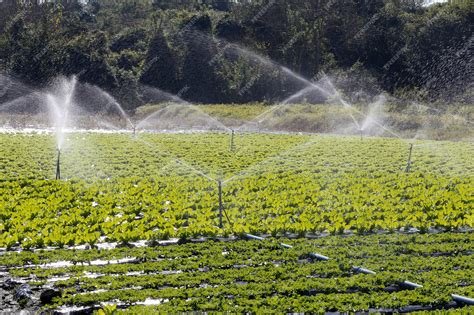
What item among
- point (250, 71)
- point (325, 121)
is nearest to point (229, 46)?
point (250, 71)

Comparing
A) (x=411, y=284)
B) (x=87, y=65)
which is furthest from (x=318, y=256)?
(x=87, y=65)

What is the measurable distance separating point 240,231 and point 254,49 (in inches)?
1740

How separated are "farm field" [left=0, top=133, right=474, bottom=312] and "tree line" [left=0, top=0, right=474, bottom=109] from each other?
89.1 ft

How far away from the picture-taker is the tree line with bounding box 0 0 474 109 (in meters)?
50.8

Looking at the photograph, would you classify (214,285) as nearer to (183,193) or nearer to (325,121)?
(183,193)

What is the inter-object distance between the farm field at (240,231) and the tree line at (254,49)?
89.1ft

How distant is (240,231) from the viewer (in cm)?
1275

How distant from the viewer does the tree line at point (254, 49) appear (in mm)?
50750

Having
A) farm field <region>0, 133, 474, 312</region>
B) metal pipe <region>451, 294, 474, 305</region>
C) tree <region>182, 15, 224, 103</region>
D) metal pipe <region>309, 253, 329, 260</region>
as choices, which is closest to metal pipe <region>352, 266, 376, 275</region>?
farm field <region>0, 133, 474, 312</region>

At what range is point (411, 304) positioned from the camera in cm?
880

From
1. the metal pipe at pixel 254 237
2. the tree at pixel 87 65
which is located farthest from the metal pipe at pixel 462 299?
the tree at pixel 87 65

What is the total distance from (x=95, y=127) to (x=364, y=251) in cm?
3079

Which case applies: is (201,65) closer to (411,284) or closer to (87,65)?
(87,65)

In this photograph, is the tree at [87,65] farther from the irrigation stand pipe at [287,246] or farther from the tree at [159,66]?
the irrigation stand pipe at [287,246]
